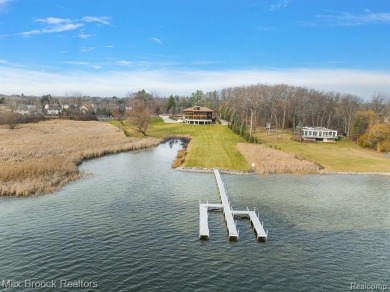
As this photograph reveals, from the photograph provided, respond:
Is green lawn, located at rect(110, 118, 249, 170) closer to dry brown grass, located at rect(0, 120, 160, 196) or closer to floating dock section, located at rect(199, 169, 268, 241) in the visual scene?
dry brown grass, located at rect(0, 120, 160, 196)

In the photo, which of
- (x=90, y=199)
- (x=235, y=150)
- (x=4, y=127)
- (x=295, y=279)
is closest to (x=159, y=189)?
(x=90, y=199)

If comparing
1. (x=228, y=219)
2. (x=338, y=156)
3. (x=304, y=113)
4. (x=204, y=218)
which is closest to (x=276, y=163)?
(x=338, y=156)

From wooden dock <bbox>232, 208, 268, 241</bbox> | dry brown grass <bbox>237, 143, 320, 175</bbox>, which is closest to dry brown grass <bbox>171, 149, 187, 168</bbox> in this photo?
dry brown grass <bbox>237, 143, 320, 175</bbox>

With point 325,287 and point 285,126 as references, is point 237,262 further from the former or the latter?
point 285,126

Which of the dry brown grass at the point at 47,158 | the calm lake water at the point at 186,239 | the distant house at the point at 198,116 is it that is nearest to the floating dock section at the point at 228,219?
the calm lake water at the point at 186,239

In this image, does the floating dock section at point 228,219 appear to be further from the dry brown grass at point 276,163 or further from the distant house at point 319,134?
the distant house at point 319,134

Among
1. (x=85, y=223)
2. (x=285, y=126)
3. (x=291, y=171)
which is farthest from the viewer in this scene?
(x=285, y=126)
